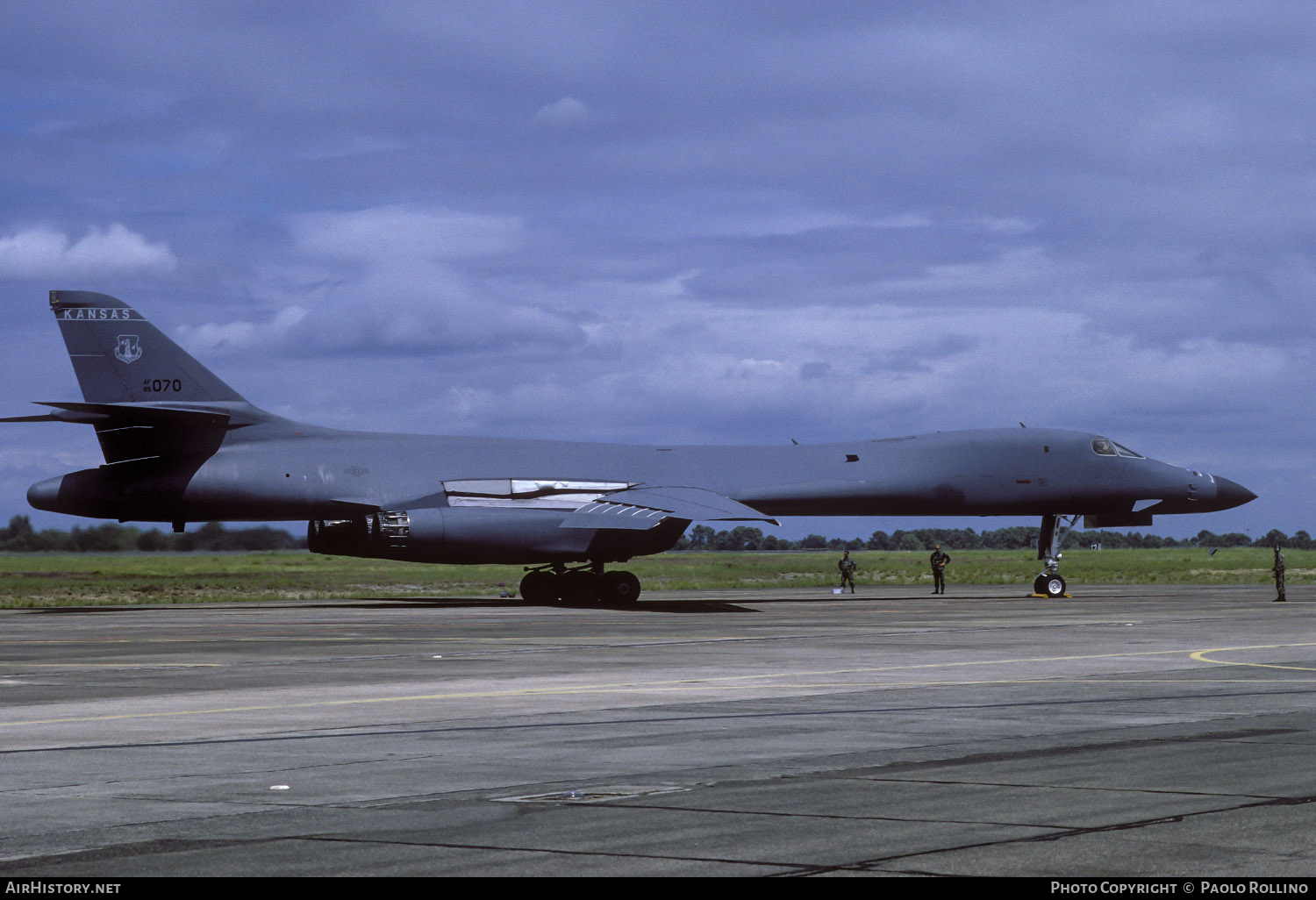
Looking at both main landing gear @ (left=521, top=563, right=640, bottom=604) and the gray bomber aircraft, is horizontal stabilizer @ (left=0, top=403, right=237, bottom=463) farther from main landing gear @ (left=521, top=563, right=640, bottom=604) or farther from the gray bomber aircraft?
main landing gear @ (left=521, top=563, right=640, bottom=604)

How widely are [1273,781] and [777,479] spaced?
112ft

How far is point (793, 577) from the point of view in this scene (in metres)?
76.8

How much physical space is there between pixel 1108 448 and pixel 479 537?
19.9 meters

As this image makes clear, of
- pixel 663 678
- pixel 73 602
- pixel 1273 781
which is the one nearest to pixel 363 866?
pixel 1273 781

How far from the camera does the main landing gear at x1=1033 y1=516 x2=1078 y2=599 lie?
154ft

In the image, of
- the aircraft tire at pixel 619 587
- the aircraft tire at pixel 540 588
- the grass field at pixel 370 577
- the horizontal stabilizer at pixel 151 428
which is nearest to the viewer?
the horizontal stabilizer at pixel 151 428

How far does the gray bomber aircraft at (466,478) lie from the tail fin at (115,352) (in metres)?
0.04

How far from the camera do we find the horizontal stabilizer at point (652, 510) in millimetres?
39281

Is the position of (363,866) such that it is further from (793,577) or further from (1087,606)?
(793,577)

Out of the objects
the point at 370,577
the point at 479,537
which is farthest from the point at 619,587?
the point at 370,577

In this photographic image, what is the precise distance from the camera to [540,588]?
44719 millimetres

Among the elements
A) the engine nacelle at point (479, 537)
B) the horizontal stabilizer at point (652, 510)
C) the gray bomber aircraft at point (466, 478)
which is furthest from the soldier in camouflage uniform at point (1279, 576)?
the engine nacelle at point (479, 537)

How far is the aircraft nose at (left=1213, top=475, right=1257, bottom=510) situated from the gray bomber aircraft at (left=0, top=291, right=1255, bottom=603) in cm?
521

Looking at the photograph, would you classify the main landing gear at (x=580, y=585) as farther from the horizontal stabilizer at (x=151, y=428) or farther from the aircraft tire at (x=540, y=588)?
the horizontal stabilizer at (x=151, y=428)
